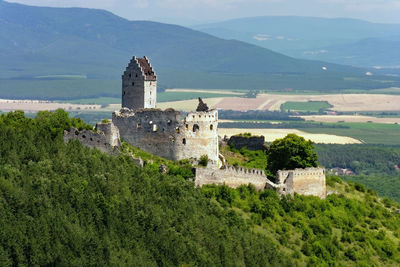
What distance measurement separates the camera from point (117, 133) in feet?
186

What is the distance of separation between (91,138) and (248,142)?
17.1 m

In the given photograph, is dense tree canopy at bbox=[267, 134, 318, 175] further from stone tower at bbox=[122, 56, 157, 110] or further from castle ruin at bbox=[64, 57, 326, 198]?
stone tower at bbox=[122, 56, 157, 110]

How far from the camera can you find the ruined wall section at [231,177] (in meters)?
55.0

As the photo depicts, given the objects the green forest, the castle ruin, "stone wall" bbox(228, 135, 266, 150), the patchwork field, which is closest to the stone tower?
the castle ruin

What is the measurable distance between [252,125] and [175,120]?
119873 millimetres

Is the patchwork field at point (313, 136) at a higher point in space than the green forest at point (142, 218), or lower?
Answer: lower

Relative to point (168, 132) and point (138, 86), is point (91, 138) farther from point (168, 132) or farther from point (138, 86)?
point (138, 86)

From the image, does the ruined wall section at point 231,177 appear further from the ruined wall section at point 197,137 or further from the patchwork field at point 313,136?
the patchwork field at point 313,136

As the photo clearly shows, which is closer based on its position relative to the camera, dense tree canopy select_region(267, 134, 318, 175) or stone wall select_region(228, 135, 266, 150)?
dense tree canopy select_region(267, 134, 318, 175)

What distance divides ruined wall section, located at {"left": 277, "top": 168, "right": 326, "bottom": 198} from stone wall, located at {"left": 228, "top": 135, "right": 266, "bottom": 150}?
8.16 m

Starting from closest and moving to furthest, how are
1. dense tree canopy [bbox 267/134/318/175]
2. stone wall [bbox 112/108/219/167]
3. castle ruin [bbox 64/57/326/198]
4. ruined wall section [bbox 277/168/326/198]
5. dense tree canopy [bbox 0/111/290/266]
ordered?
1. dense tree canopy [bbox 0/111/290/266]
2. castle ruin [bbox 64/57/326/198]
3. stone wall [bbox 112/108/219/167]
4. ruined wall section [bbox 277/168/326/198]
5. dense tree canopy [bbox 267/134/318/175]

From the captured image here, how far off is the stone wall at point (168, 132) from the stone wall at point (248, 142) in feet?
34.8

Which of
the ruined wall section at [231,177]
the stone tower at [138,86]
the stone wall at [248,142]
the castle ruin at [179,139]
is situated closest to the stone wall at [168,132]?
the castle ruin at [179,139]

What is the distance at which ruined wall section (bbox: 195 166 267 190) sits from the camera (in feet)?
180
